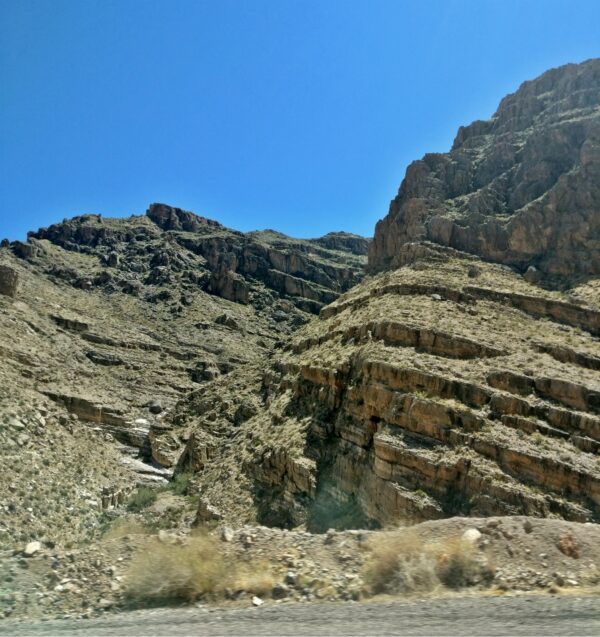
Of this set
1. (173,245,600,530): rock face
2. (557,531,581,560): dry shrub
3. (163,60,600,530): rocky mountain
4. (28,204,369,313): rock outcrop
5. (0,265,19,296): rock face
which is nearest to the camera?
(557,531,581,560): dry shrub

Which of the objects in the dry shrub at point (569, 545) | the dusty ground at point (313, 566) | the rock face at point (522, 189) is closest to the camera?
the dusty ground at point (313, 566)

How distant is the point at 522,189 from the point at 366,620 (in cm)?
4215

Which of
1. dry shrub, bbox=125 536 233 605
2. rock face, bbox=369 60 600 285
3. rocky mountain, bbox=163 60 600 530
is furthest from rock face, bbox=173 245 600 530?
dry shrub, bbox=125 536 233 605

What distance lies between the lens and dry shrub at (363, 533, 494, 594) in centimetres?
768

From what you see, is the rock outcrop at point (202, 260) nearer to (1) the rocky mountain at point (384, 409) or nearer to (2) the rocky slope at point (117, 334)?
(2) the rocky slope at point (117, 334)

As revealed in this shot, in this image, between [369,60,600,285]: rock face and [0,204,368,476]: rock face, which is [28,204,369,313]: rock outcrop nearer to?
[0,204,368,476]: rock face

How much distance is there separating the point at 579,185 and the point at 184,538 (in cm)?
3884

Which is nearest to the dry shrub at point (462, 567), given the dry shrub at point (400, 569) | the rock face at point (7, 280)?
the dry shrub at point (400, 569)

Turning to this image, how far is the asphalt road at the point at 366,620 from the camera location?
20.4ft

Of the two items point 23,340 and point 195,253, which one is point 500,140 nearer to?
point 23,340

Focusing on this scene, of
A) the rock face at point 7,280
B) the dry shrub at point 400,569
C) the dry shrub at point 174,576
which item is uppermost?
the rock face at point 7,280

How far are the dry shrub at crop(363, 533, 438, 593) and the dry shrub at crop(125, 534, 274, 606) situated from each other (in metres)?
1.60

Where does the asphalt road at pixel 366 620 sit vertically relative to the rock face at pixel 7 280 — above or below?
below

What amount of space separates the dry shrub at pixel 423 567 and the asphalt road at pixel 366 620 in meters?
0.49
